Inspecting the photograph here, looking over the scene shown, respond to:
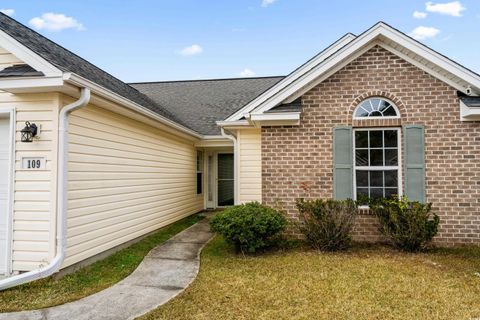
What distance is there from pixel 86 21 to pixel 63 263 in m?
15.4

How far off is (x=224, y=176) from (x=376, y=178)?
696cm

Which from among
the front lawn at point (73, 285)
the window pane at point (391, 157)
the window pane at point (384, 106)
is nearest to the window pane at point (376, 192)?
the window pane at point (391, 157)

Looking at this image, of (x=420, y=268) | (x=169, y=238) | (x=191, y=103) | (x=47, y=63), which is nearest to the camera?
(x=47, y=63)

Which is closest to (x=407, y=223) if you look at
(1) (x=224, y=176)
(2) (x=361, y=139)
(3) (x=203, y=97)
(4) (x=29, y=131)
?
(2) (x=361, y=139)

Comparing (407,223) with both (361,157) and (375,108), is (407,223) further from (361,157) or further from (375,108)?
(375,108)

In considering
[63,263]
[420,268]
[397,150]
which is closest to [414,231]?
[420,268]

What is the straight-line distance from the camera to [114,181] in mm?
6469

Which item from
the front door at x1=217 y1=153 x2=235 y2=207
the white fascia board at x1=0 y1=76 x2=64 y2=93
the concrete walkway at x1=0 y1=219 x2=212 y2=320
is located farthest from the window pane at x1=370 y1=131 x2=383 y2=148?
the front door at x1=217 y1=153 x2=235 y2=207

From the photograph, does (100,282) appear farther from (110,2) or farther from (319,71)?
(110,2)

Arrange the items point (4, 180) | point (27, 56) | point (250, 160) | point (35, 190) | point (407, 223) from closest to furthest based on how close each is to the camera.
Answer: point (27, 56) < point (35, 190) < point (4, 180) < point (407, 223) < point (250, 160)

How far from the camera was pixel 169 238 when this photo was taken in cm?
783

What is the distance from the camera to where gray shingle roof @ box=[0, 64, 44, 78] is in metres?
4.74

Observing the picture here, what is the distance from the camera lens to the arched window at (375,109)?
23.0 ft

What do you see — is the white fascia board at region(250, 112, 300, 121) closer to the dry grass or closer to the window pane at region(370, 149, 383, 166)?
the window pane at region(370, 149, 383, 166)
